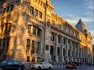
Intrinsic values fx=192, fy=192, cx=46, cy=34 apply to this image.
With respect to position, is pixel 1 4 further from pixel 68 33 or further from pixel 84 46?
pixel 84 46

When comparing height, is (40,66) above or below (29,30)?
below

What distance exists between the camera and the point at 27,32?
141ft

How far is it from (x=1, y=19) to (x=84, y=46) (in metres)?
54.9

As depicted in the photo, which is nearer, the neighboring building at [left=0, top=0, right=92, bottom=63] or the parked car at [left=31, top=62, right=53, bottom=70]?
the parked car at [left=31, top=62, right=53, bottom=70]

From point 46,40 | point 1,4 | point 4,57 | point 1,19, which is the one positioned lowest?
point 4,57

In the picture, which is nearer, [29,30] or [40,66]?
[40,66]

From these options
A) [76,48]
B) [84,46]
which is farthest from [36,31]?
[84,46]

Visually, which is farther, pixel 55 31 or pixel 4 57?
pixel 55 31

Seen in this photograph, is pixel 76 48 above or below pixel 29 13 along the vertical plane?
below

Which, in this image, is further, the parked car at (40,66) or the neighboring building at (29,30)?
the neighboring building at (29,30)

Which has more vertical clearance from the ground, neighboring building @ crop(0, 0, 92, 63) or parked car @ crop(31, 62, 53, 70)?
neighboring building @ crop(0, 0, 92, 63)

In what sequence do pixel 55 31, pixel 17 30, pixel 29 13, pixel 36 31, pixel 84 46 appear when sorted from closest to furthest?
pixel 17 30
pixel 29 13
pixel 36 31
pixel 55 31
pixel 84 46

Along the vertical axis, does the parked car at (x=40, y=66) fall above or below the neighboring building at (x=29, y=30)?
below

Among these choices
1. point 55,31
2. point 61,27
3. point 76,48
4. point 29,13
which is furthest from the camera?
point 76,48
